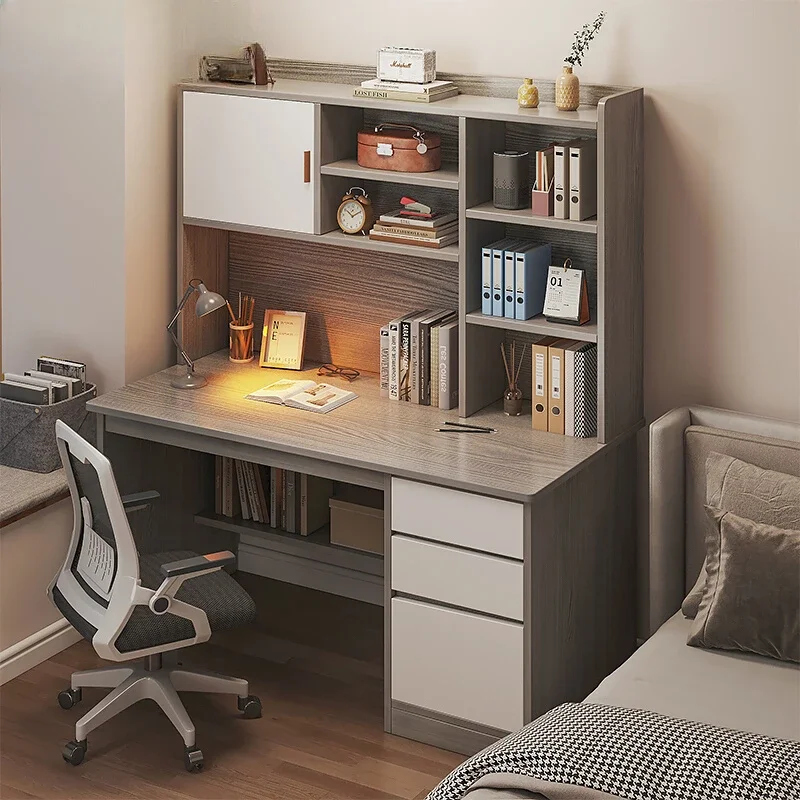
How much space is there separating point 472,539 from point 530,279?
730 mm

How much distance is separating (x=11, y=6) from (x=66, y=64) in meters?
0.27

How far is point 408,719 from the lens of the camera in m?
3.41

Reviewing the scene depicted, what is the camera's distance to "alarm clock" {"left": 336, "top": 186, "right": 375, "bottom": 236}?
3678mm

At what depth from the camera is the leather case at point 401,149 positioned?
11.6 ft

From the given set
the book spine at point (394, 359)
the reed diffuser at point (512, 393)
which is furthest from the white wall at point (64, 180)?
the reed diffuser at point (512, 393)

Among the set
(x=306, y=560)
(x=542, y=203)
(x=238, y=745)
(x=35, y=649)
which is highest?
(x=542, y=203)

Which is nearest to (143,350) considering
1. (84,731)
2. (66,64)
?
(66,64)

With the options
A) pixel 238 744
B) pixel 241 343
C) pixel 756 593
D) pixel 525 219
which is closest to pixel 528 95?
pixel 525 219

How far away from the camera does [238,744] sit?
3389mm

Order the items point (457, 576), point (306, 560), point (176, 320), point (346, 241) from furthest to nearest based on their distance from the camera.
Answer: point (306, 560), point (176, 320), point (346, 241), point (457, 576)

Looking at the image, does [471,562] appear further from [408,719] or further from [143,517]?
[143,517]

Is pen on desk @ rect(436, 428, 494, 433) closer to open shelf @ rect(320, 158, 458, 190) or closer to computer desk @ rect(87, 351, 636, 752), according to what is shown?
computer desk @ rect(87, 351, 636, 752)

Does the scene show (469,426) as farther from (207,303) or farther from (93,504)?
(93,504)

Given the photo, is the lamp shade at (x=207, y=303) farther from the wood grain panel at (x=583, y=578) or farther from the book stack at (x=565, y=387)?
the wood grain panel at (x=583, y=578)
